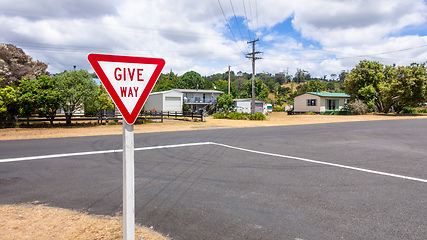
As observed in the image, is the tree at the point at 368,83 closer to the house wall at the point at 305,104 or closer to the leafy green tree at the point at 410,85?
the leafy green tree at the point at 410,85

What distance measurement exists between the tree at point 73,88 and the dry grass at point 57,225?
60.9 feet

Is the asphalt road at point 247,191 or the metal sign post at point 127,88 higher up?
the metal sign post at point 127,88

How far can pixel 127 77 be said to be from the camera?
2.65m

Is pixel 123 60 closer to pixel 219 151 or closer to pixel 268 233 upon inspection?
pixel 268 233

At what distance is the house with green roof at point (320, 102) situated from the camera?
48438mm

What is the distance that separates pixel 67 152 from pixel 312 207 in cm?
883

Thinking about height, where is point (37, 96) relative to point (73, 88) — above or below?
below

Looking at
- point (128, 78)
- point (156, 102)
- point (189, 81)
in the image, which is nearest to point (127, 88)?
point (128, 78)

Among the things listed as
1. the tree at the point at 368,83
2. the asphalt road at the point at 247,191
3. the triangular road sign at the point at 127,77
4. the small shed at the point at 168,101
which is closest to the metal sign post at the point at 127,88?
the triangular road sign at the point at 127,77

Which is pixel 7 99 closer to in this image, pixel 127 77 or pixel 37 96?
pixel 37 96

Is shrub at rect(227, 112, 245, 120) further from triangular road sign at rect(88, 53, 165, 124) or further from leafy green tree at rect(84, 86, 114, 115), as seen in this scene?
triangular road sign at rect(88, 53, 165, 124)

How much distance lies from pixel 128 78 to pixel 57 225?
109 inches

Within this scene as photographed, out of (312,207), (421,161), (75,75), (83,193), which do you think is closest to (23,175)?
(83,193)

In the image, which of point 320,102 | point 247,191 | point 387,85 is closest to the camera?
point 247,191
